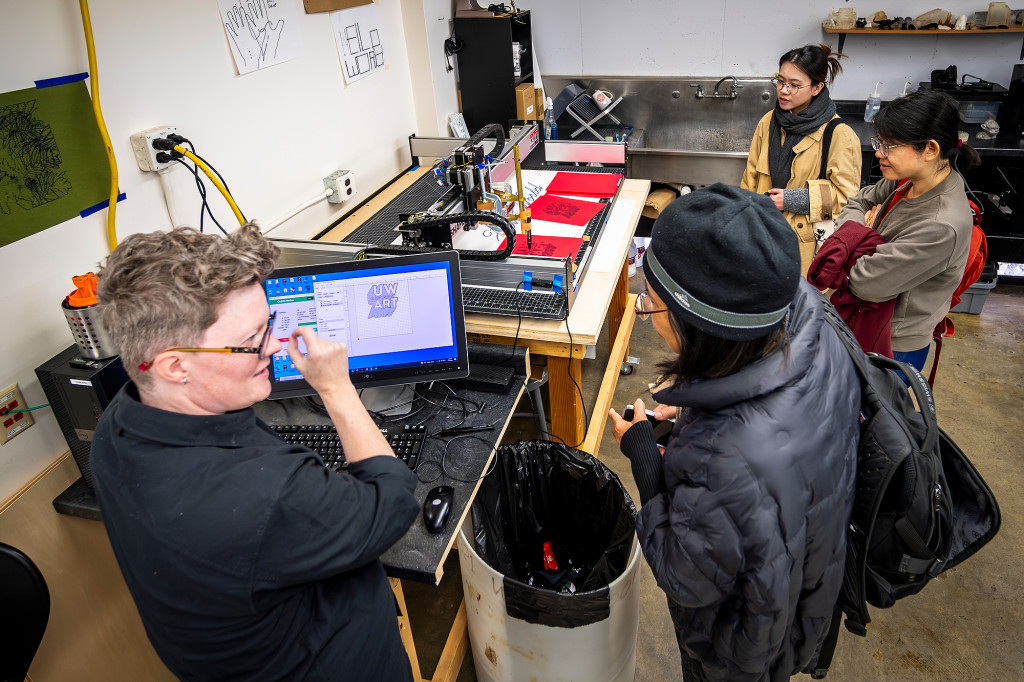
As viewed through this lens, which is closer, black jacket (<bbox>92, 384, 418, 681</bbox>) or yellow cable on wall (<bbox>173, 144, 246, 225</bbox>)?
black jacket (<bbox>92, 384, 418, 681</bbox>)

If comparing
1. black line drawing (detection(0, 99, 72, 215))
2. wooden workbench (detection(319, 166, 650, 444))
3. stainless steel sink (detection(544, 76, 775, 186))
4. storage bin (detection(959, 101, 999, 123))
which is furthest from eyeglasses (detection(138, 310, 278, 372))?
storage bin (detection(959, 101, 999, 123))

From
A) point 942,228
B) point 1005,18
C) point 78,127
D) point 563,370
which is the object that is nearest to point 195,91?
point 78,127

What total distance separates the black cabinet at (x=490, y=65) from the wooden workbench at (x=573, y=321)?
837 mm

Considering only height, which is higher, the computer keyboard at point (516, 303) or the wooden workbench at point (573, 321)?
the computer keyboard at point (516, 303)

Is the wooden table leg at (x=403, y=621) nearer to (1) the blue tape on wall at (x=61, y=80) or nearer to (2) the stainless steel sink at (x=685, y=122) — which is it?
(1) the blue tape on wall at (x=61, y=80)

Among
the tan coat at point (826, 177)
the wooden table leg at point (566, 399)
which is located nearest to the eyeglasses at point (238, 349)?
the wooden table leg at point (566, 399)

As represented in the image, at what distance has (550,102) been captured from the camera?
4148 millimetres

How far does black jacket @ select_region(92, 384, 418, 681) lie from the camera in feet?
2.91

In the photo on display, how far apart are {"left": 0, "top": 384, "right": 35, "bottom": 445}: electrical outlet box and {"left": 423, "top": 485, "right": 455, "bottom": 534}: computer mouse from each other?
0.99m

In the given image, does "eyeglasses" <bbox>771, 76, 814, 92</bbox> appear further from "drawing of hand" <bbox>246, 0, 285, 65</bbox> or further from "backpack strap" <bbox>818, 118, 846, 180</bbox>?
"drawing of hand" <bbox>246, 0, 285, 65</bbox>

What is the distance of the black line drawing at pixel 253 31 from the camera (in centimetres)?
216

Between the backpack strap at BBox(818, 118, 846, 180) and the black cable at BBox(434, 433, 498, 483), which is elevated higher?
the backpack strap at BBox(818, 118, 846, 180)

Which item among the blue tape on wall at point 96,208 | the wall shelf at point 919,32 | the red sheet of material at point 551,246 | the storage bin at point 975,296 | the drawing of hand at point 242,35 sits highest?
the drawing of hand at point 242,35

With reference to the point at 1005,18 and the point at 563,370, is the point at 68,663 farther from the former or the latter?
the point at 1005,18
